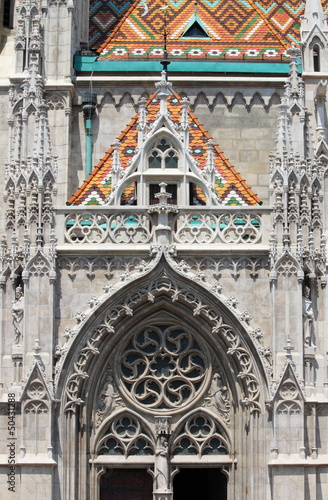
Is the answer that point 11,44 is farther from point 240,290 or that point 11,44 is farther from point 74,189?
point 240,290

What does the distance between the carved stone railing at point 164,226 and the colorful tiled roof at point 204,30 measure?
502 centimetres

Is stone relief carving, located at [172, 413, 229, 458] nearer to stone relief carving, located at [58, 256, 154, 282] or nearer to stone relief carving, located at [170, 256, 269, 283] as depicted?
stone relief carving, located at [170, 256, 269, 283]

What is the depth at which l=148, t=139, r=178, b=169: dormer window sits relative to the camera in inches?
961

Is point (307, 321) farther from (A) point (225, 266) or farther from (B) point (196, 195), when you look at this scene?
(B) point (196, 195)

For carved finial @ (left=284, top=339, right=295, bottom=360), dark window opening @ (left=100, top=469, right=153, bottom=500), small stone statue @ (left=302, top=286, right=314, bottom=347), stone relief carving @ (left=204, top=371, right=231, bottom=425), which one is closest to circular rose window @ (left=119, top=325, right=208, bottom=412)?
stone relief carving @ (left=204, top=371, right=231, bottom=425)

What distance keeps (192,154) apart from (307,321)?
3.64 metres

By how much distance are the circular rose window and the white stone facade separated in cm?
2

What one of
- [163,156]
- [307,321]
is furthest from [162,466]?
[163,156]

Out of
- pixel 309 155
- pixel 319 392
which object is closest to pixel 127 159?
pixel 309 155

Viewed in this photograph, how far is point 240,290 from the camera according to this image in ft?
77.3

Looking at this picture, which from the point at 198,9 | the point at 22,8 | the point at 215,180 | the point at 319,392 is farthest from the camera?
the point at 198,9

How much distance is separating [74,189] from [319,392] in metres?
6.45

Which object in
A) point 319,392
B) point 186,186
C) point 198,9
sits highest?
point 198,9

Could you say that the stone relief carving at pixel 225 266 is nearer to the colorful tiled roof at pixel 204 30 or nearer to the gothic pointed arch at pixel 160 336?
the gothic pointed arch at pixel 160 336
